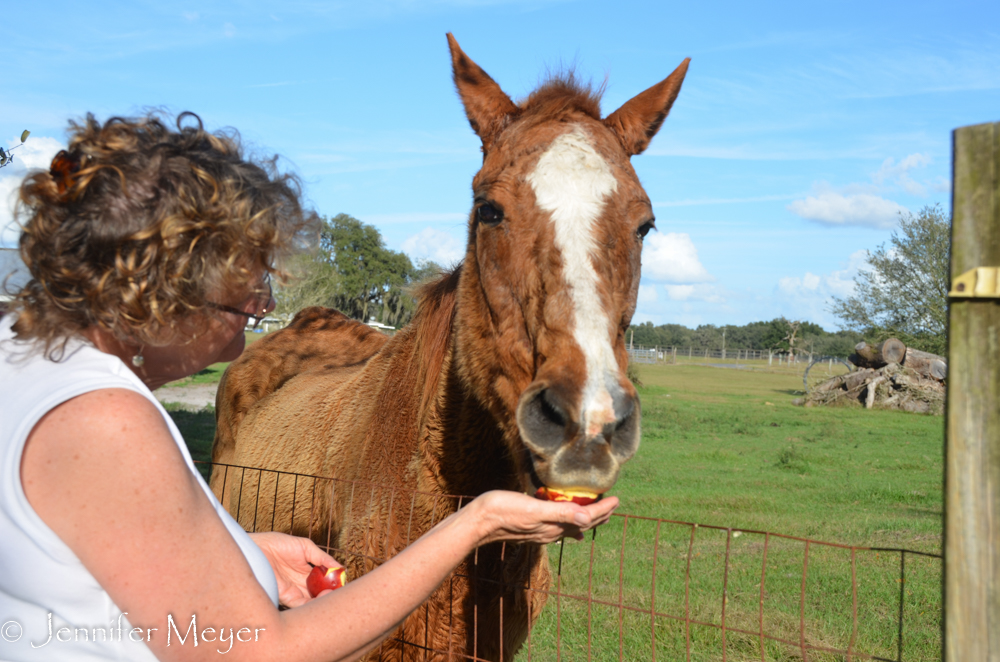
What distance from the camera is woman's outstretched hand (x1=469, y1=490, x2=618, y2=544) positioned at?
1.50m

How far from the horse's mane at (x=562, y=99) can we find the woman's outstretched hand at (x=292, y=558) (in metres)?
1.83

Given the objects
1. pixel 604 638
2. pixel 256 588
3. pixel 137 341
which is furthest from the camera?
pixel 604 638

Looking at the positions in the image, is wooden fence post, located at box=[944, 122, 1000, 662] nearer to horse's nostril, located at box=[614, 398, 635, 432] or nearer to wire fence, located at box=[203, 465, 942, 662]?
wire fence, located at box=[203, 465, 942, 662]

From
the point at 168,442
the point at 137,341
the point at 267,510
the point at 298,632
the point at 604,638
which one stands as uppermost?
the point at 137,341

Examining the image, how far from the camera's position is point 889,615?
5.13m

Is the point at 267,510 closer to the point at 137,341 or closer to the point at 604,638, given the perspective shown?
the point at 604,638

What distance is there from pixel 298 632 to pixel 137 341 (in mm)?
654

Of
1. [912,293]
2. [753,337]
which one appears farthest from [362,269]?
[753,337]

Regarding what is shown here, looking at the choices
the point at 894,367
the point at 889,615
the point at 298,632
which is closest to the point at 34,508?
the point at 298,632

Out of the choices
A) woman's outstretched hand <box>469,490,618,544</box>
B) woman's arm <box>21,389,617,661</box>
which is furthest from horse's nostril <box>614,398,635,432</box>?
woman's arm <box>21,389,617,661</box>

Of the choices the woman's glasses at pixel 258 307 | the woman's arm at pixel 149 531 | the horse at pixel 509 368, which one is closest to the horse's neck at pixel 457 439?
the horse at pixel 509 368

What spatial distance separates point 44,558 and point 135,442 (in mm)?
252

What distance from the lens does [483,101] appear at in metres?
2.94

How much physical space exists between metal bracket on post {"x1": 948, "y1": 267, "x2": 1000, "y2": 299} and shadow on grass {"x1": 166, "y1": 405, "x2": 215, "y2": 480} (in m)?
8.25
